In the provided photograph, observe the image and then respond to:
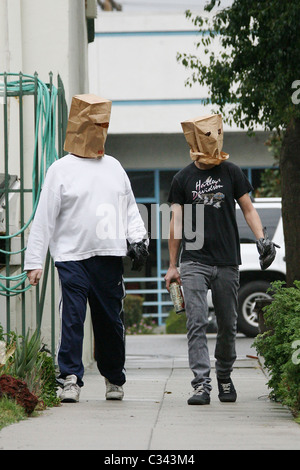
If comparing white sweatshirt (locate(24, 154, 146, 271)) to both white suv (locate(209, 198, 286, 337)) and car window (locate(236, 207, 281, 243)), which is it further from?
car window (locate(236, 207, 281, 243))

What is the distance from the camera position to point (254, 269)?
50.5 feet

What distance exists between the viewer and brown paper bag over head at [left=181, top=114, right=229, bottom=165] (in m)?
6.82

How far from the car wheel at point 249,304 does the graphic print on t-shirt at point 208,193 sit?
8.47 m

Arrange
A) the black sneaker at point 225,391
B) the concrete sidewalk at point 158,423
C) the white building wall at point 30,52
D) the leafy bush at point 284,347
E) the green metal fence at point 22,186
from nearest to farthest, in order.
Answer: the concrete sidewalk at point 158,423 → the leafy bush at point 284,347 → the black sneaker at point 225,391 → the green metal fence at point 22,186 → the white building wall at point 30,52

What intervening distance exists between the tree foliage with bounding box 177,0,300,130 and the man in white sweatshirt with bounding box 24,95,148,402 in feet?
11.3

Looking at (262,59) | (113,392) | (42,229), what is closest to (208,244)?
(42,229)

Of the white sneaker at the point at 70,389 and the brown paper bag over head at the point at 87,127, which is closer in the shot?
the white sneaker at the point at 70,389

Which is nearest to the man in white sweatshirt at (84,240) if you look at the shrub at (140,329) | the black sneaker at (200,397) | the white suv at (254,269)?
the black sneaker at (200,397)

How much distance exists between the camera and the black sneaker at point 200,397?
263 inches

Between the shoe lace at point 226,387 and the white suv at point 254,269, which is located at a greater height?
the shoe lace at point 226,387

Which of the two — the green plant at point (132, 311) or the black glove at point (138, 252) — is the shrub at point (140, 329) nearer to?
the green plant at point (132, 311)

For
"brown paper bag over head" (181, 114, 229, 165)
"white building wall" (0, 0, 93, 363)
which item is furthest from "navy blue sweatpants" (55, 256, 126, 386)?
"white building wall" (0, 0, 93, 363)
